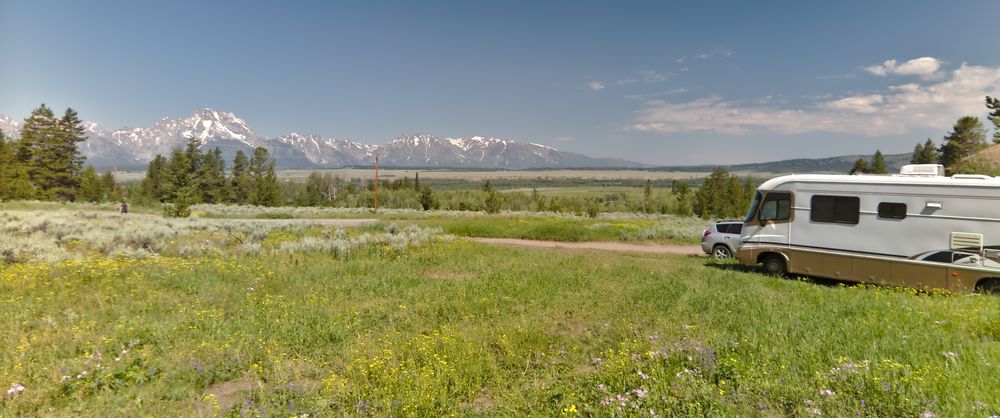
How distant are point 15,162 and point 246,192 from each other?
114ft

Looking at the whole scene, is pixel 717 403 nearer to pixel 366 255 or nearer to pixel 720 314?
pixel 720 314

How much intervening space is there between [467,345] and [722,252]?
1636 cm

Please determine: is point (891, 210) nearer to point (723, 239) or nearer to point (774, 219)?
point (774, 219)

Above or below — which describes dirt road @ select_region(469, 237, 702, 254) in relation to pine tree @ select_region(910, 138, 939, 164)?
below

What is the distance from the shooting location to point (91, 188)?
7200 centimetres

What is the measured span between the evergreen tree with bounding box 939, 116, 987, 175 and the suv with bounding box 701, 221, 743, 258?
65911 millimetres

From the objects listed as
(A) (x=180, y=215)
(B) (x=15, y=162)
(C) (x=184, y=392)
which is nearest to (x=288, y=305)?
(C) (x=184, y=392)

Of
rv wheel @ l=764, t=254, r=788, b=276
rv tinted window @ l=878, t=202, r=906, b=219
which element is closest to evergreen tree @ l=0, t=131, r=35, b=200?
rv wheel @ l=764, t=254, r=788, b=276

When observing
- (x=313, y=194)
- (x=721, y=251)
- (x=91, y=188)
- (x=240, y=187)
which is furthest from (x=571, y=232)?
(x=313, y=194)

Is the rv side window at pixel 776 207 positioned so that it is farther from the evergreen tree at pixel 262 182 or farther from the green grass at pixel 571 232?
the evergreen tree at pixel 262 182

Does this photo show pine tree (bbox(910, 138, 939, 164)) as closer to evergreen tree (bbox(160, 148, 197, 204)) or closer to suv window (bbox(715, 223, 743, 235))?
suv window (bbox(715, 223, 743, 235))

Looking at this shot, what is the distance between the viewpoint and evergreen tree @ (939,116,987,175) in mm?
59062

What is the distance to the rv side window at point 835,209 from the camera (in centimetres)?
1191

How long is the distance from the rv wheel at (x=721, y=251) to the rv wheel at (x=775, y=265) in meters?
5.05
